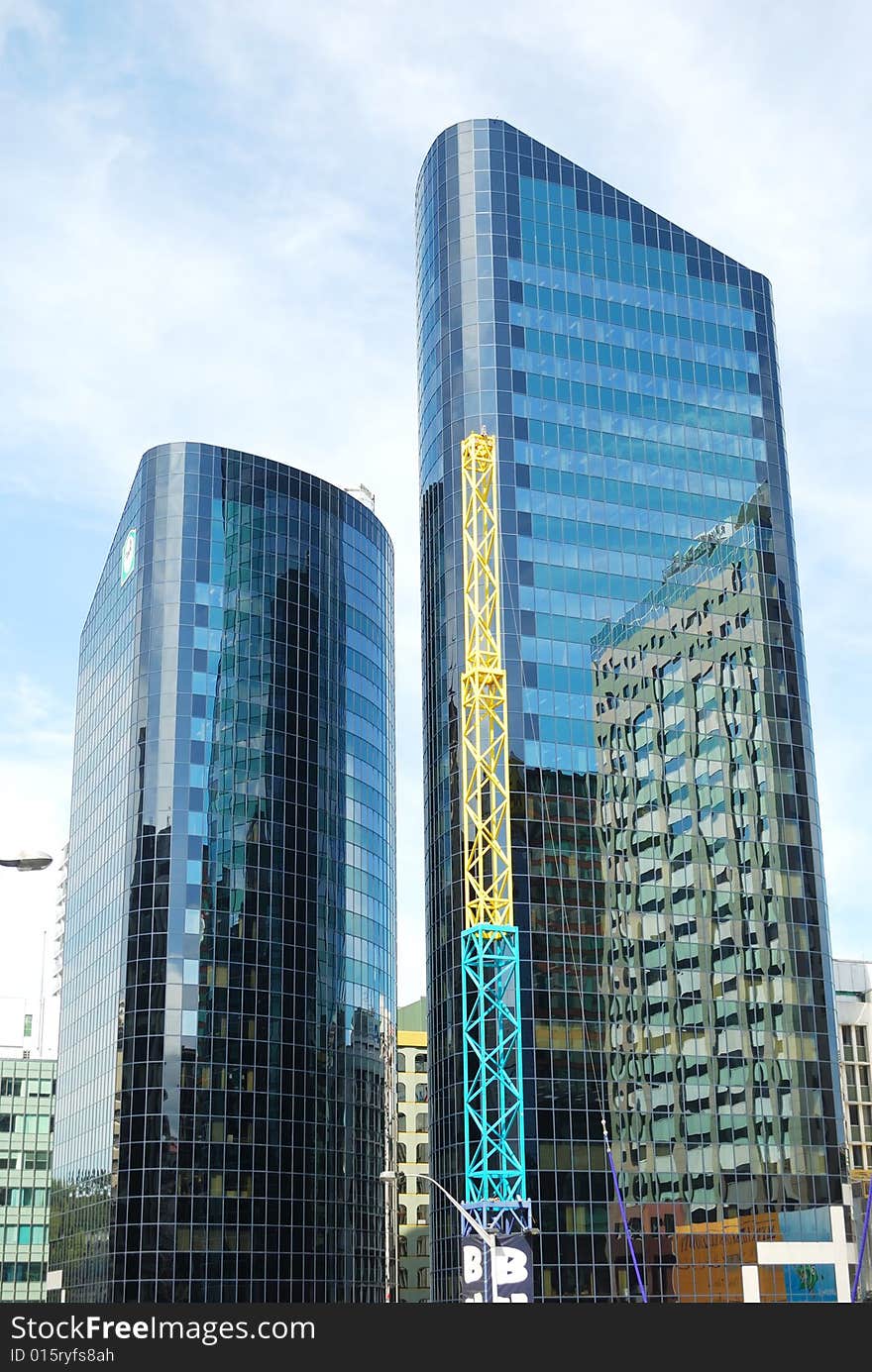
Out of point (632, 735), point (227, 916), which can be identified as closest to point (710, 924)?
point (632, 735)

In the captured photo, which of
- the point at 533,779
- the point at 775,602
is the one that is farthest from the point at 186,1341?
the point at 775,602

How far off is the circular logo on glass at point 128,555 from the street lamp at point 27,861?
112990 mm

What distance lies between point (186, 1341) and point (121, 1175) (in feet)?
348

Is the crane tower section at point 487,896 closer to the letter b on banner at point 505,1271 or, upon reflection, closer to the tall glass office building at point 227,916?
the letter b on banner at point 505,1271

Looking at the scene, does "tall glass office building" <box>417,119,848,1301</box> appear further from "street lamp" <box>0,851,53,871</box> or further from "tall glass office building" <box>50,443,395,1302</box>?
"street lamp" <box>0,851,53,871</box>

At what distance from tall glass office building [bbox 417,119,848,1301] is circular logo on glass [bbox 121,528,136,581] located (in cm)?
2960

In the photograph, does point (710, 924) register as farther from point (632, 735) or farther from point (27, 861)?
point (27, 861)

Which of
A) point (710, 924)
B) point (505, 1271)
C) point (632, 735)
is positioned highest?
point (632, 735)

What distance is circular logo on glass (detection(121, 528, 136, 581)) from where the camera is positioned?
462ft

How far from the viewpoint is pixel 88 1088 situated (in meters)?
135

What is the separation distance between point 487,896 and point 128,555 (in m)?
53.8

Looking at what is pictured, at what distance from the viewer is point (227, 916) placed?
5098 inches

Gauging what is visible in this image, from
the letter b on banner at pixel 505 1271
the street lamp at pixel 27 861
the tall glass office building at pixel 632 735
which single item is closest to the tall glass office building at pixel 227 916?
the tall glass office building at pixel 632 735

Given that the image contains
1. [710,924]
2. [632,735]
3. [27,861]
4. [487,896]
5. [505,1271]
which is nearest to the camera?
[27,861]
